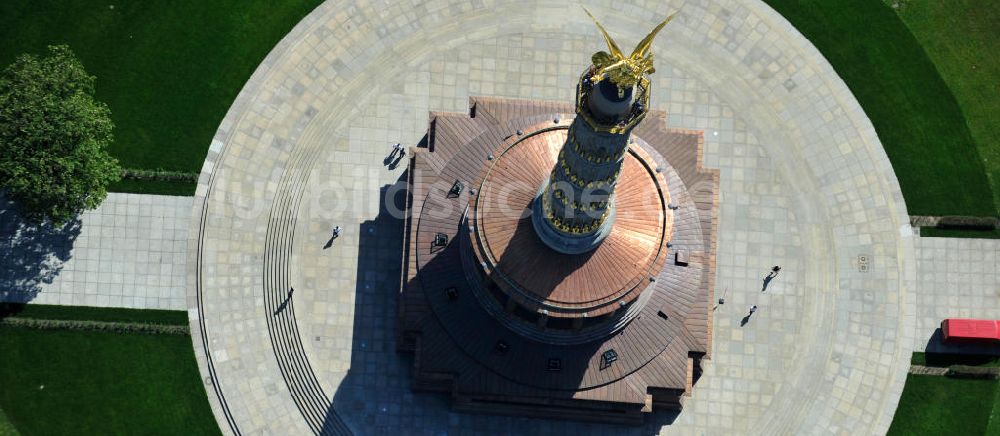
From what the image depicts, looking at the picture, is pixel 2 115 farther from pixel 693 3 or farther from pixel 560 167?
pixel 693 3

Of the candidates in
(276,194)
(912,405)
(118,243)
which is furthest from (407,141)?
(912,405)

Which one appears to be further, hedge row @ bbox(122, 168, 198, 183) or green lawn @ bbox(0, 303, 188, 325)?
hedge row @ bbox(122, 168, 198, 183)

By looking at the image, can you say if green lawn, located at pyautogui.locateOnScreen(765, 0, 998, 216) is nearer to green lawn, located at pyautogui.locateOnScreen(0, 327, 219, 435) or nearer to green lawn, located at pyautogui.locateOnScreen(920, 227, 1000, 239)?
green lawn, located at pyautogui.locateOnScreen(920, 227, 1000, 239)

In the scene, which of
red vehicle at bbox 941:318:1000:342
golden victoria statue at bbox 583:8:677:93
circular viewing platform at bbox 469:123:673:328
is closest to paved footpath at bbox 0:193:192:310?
circular viewing platform at bbox 469:123:673:328

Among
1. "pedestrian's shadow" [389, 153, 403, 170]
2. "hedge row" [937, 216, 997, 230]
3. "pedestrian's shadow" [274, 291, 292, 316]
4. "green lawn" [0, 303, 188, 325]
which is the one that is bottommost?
"green lawn" [0, 303, 188, 325]

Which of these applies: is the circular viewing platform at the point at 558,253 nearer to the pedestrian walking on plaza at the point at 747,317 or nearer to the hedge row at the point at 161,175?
the pedestrian walking on plaza at the point at 747,317

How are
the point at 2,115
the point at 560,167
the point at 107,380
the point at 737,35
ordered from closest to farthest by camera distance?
the point at 560,167 → the point at 2,115 → the point at 107,380 → the point at 737,35
